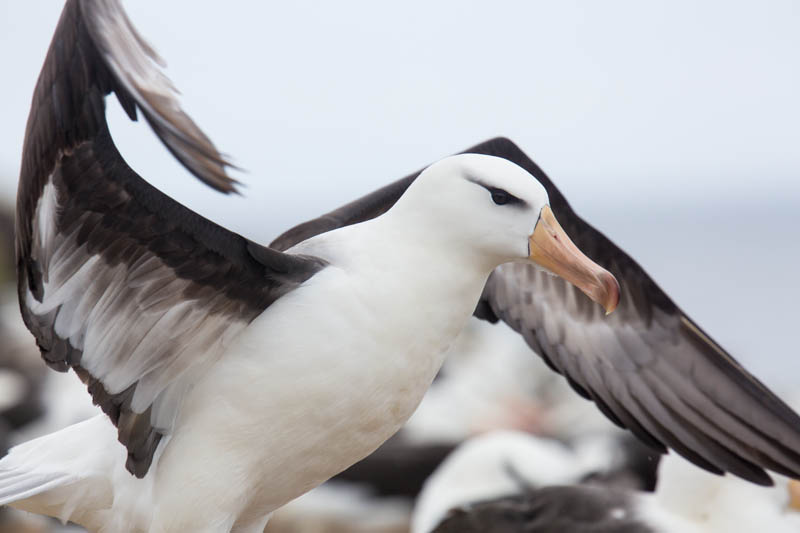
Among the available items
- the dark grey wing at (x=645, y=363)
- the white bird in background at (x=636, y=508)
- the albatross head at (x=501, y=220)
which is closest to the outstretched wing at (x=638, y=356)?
the dark grey wing at (x=645, y=363)

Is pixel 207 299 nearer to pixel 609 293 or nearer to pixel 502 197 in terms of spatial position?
pixel 502 197

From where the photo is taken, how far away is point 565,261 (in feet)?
6.64

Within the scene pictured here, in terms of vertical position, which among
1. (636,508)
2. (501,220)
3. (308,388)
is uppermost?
(501,220)

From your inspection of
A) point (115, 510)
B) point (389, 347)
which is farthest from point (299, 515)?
point (389, 347)

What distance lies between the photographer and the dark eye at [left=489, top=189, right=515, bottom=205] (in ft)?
6.59

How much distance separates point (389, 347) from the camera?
6.66ft

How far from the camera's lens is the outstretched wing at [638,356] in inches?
99.7

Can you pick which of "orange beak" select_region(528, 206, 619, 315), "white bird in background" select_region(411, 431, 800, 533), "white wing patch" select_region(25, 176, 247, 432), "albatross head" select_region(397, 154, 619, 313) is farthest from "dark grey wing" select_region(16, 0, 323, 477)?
"white bird in background" select_region(411, 431, 800, 533)

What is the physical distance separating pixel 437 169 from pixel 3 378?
13.5 feet

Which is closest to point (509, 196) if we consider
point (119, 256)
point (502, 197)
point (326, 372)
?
point (502, 197)

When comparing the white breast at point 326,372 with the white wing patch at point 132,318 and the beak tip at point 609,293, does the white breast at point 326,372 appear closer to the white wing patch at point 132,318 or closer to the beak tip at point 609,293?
the white wing patch at point 132,318

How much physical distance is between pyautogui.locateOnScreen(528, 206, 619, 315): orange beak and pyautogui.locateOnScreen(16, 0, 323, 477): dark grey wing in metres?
0.39

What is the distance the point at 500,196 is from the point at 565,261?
154mm

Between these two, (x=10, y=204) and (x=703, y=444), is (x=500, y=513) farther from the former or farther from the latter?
(x=10, y=204)
